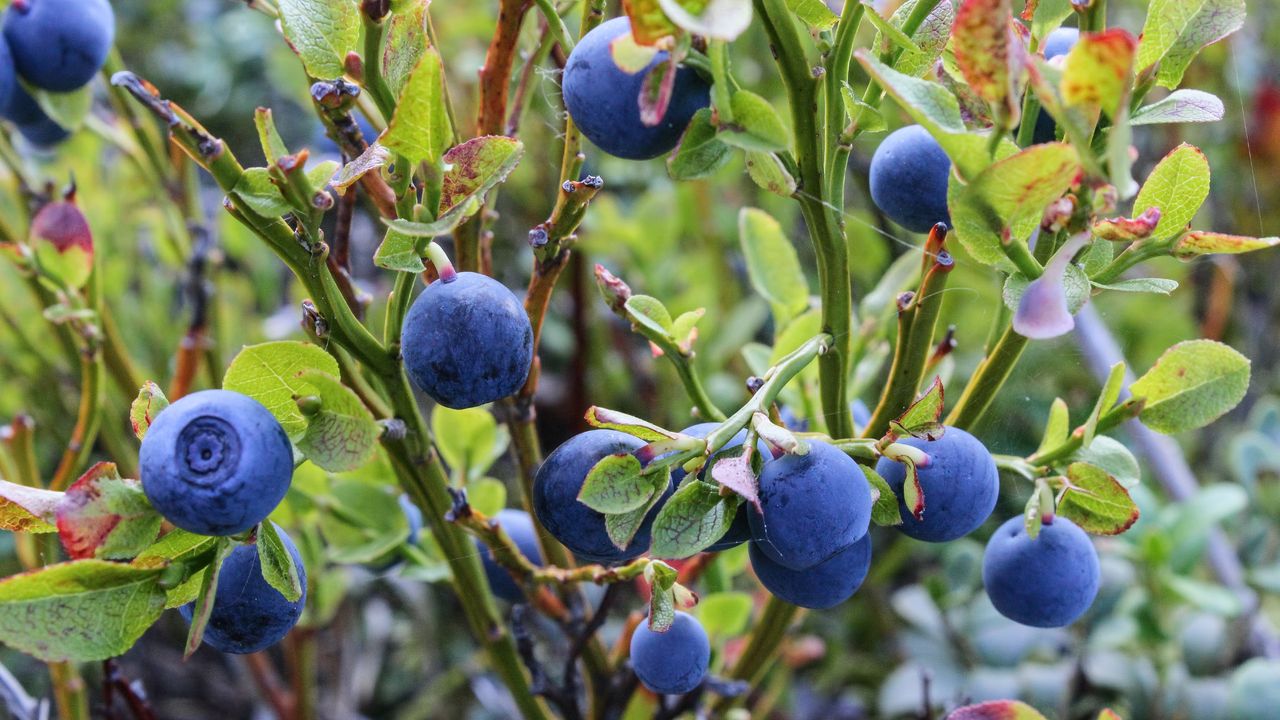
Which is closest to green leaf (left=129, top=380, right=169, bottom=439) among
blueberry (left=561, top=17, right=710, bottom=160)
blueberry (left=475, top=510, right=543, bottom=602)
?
blueberry (left=561, top=17, right=710, bottom=160)

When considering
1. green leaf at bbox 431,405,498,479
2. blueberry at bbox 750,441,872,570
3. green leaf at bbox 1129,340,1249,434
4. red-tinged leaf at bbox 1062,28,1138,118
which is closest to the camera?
red-tinged leaf at bbox 1062,28,1138,118

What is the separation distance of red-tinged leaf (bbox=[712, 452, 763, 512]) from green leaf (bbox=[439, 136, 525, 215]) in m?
0.19

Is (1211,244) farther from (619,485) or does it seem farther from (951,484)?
(619,485)

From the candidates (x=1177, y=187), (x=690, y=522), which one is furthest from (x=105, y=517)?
(x=1177, y=187)

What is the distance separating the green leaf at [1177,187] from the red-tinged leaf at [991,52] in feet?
0.55

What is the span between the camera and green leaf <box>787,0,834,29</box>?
1.93ft

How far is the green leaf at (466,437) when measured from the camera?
870 mm

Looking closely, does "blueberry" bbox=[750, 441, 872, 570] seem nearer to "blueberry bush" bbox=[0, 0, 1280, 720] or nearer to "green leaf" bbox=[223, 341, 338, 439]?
"blueberry bush" bbox=[0, 0, 1280, 720]

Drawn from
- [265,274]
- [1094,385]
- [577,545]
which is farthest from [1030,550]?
[265,274]

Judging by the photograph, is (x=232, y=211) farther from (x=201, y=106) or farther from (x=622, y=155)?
(x=201, y=106)

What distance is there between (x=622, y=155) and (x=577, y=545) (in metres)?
0.23

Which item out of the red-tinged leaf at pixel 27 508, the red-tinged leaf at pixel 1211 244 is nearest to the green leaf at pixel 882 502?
the red-tinged leaf at pixel 1211 244

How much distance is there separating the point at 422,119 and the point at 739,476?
0.24 meters

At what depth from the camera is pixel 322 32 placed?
576 millimetres
